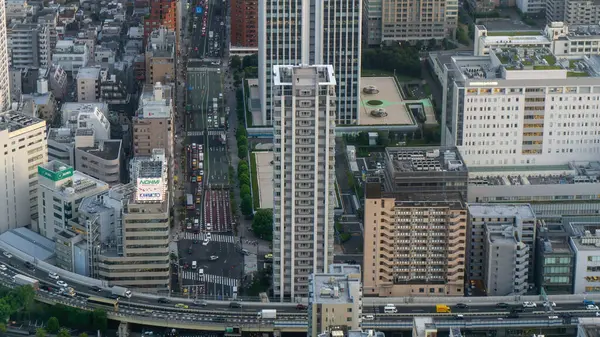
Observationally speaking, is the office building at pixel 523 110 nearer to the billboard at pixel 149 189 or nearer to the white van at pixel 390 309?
the white van at pixel 390 309

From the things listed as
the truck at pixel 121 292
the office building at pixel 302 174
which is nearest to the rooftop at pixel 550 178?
the office building at pixel 302 174

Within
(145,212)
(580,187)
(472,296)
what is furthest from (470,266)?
(145,212)

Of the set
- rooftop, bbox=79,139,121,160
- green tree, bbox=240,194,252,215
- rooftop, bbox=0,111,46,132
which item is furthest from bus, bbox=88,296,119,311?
rooftop, bbox=79,139,121,160

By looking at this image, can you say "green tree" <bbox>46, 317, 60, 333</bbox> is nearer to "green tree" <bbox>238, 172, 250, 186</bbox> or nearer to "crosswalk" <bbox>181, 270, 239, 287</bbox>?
"crosswalk" <bbox>181, 270, 239, 287</bbox>

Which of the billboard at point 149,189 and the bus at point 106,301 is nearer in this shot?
the bus at point 106,301

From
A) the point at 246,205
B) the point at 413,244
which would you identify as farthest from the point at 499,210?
the point at 246,205

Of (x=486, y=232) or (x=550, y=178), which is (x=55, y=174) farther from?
(x=550, y=178)
